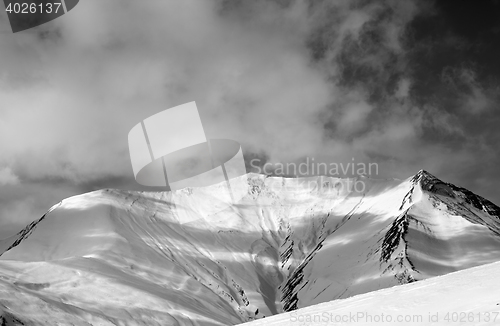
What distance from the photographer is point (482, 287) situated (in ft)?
48.0

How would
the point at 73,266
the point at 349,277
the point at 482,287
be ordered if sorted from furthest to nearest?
the point at 349,277 < the point at 73,266 < the point at 482,287

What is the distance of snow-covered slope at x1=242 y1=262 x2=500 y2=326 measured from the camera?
463 inches

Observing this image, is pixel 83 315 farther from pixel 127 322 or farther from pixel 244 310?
pixel 244 310

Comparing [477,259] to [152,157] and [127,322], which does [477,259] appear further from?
[152,157]

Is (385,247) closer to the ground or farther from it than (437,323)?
farther from it

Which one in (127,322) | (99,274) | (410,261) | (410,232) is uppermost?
(410,232)

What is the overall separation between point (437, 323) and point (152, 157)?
136 ft

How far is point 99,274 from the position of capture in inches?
5241

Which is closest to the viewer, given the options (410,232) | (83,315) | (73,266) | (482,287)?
(482,287)

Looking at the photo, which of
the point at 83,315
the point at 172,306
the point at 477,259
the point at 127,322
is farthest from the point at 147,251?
the point at 477,259

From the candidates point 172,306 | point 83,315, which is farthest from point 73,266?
point 83,315

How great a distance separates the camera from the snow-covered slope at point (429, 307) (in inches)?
463

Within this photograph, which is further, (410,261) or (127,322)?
(410,261)

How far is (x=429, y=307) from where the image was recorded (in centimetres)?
1360
